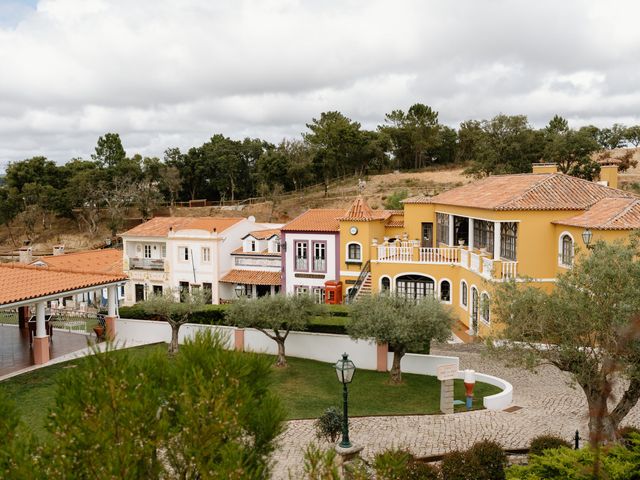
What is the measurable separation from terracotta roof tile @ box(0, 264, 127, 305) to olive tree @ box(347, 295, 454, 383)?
30.3ft

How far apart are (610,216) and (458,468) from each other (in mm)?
14316

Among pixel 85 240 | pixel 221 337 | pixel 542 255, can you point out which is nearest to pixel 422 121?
pixel 85 240

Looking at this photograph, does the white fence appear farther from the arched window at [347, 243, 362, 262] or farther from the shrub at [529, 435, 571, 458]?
the arched window at [347, 243, 362, 262]

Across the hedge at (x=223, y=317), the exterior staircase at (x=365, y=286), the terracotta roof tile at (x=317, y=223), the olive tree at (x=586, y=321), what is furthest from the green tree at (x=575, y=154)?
the olive tree at (x=586, y=321)

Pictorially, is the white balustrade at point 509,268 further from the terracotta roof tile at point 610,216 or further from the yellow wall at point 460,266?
the terracotta roof tile at point 610,216

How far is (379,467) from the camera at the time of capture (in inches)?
228

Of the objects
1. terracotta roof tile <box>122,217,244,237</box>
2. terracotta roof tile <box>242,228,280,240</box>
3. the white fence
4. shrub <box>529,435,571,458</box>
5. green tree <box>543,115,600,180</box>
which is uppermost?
green tree <box>543,115,600,180</box>

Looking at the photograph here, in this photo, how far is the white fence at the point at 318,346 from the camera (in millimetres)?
19109

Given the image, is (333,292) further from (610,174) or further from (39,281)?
(610,174)

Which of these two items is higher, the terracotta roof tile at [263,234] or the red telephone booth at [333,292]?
the terracotta roof tile at [263,234]

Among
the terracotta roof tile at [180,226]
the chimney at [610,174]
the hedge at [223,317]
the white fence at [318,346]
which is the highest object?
the chimney at [610,174]

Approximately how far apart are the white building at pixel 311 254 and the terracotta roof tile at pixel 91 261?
1042 cm

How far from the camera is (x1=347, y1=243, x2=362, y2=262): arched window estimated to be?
103 ft

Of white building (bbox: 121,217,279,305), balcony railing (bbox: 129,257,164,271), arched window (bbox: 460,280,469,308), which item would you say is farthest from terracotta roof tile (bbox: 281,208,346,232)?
balcony railing (bbox: 129,257,164,271)
